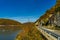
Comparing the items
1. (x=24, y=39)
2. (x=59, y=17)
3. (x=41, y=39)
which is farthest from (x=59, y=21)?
(x=24, y=39)

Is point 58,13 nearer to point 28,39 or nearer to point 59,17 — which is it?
point 59,17

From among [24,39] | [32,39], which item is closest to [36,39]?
[32,39]

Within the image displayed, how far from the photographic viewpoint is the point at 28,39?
30.2m

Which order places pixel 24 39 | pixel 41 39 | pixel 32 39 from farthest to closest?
pixel 24 39, pixel 32 39, pixel 41 39

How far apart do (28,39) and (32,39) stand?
1.18 metres

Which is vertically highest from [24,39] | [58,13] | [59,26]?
[58,13]

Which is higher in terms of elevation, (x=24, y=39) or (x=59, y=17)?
(x=59, y=17)

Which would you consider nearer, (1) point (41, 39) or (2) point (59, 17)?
(1) point (41, 39)

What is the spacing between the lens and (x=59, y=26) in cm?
3036

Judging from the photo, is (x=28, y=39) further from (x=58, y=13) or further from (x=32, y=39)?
(x=58, y=13)

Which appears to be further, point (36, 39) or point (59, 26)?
point (59, 26)

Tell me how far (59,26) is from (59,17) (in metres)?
1.45

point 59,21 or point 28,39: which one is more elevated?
point 59,21

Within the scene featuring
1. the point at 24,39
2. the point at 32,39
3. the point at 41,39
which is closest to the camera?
the point at 41,39
